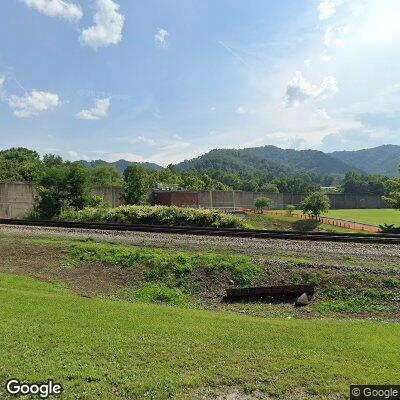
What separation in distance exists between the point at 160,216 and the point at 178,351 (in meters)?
24.5

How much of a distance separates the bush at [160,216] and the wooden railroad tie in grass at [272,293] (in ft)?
55.1

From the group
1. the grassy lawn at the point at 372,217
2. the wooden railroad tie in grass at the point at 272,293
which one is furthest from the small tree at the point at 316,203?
the wooden railroad tie in grass at the point at 272,293

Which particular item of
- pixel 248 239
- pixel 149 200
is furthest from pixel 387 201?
pixel 149 200

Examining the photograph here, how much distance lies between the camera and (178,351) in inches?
269

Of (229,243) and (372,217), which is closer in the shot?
(229,243)

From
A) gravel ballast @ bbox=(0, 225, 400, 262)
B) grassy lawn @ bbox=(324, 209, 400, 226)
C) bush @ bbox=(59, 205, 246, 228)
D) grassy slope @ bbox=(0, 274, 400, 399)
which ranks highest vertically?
bush @ bbox=(59, 205, 246, 228)

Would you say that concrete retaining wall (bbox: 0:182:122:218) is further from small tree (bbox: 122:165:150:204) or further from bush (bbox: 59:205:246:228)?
small tree (bbox: 122:165:150:204)

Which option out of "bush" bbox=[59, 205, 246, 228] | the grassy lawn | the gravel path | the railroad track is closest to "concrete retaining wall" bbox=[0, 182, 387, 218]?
"bush" bbox=[59, 205, 246, 228]

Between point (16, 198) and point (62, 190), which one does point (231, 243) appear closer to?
point (62, 190)

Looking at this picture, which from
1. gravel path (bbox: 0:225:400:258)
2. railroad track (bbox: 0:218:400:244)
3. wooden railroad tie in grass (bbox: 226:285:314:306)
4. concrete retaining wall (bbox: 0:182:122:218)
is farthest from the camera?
concrete retaining wall (bbox: 0:182:122:218)

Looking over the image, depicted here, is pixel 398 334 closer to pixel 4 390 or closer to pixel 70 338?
pixel 70 338

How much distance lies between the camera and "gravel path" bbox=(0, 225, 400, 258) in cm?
1625

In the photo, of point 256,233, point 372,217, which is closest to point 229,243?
point 256,233

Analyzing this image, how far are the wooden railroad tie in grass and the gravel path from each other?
413 centimetres
